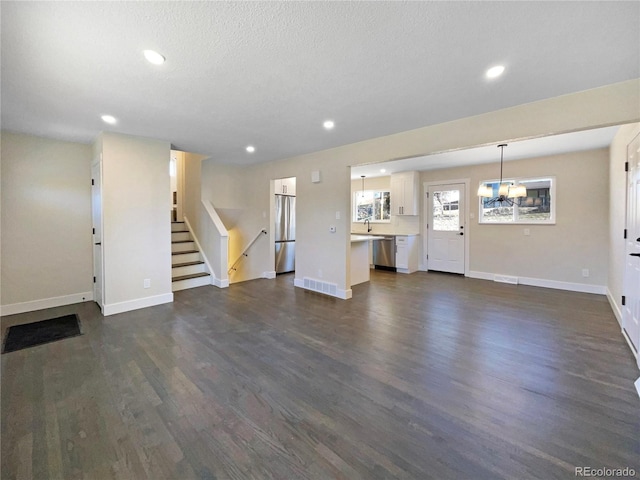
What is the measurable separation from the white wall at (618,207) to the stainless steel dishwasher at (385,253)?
373cm

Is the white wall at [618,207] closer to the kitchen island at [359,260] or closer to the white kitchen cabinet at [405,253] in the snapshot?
the white kitchen cabinet at [405,253]

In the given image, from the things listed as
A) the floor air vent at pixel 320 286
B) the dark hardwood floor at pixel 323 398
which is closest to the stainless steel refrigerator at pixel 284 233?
the floor air vent at pixel 320 286

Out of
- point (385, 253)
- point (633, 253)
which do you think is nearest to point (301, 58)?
point (633, 253)

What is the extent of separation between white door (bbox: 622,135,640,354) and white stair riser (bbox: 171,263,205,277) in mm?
6095

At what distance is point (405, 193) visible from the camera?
6.85m

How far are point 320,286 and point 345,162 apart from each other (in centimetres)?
217

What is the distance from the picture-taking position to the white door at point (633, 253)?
2684 mm

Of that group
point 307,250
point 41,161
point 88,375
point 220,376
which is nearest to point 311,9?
point 220,376

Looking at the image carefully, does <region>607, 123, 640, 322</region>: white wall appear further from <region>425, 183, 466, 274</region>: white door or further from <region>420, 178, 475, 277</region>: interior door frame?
<region>425, 183, 466, 274</region>: white door

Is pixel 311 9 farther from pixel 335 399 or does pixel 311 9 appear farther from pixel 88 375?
pixel 88 375

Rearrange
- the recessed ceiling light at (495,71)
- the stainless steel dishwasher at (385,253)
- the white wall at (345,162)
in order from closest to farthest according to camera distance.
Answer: the recessed ceiling light at (495,71), the white wall at (345,162), the stainless steel dishwasher at (385,253)

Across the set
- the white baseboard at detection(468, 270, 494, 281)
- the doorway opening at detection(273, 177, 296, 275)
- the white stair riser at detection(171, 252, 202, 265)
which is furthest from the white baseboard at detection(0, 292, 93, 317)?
the white baseboard at detection(468, 270, 494, 281)

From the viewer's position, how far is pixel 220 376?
2344 millimetres

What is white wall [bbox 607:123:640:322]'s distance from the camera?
3297 millimetres
